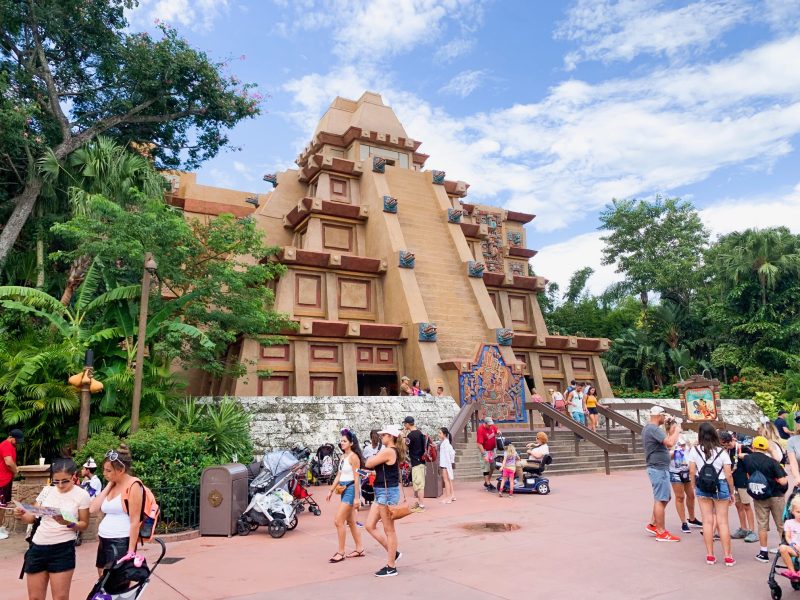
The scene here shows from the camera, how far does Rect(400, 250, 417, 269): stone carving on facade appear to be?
23.0 metres

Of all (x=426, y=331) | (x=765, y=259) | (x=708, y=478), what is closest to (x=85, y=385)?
(x=708, y=478)

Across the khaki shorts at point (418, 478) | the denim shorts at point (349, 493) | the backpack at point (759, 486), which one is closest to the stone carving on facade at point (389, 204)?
the khaki shorts at point (418, 478)

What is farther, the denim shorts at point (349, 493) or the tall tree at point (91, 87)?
the tall tree at point (91, 87)

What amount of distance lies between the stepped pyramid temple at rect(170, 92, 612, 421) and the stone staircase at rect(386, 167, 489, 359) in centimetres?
6

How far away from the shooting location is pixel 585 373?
2730cm

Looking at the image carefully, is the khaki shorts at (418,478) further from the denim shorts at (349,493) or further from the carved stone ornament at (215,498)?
the denim shorts at (349,493)

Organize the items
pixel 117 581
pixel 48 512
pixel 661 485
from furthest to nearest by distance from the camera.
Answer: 1. pixel 661 485
2. pixel 48 512
3. pixel 117 581

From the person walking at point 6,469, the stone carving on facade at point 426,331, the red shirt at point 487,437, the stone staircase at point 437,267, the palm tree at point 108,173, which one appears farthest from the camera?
the stone staircase at point 437,267

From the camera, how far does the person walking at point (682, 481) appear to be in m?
7.98

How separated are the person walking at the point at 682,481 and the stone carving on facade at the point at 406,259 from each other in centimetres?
1570

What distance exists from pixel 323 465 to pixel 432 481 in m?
2.91

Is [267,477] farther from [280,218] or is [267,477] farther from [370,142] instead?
[370,142]

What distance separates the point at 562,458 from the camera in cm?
1589

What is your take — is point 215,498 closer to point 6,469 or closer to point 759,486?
point 6,469
